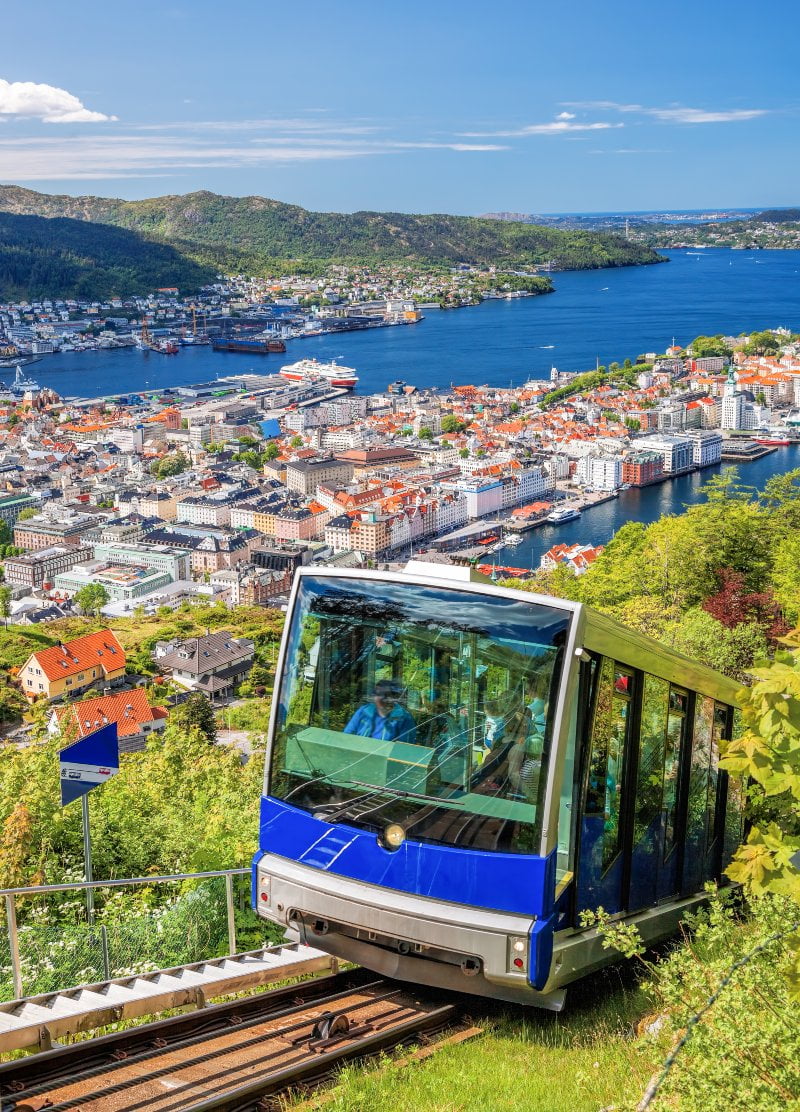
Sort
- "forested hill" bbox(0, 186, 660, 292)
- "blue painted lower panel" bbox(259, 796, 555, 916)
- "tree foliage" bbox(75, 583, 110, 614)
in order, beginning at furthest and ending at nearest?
"forested hill" bbox(0, 186, 660, 292)
"tree foliage" bbox(75, 583, 110, 614)
"blue painted lower panel" bbox(259, 796, 555, 916)

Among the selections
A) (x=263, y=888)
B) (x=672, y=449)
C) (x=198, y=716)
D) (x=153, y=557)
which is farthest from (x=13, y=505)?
(x=263, y=888)

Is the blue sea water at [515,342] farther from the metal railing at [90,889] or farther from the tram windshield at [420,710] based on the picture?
the tram windshield at [420,710]

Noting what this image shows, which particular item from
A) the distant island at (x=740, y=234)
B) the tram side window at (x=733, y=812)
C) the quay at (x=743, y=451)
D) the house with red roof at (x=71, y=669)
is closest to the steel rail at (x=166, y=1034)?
the tram side window at (x=733, y=812)

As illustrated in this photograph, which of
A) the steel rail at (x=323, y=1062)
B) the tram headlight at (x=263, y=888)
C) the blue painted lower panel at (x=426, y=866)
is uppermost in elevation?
the blue painted lower panel at (x=426, y=866)

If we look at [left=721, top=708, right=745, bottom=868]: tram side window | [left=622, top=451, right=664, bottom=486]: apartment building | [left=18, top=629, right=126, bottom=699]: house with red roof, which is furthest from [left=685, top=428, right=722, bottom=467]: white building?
[left=721, top=708, right=745, bottom=868]: tram side window

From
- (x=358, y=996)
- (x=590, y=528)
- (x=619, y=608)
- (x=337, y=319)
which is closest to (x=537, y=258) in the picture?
(x=337, y=319)

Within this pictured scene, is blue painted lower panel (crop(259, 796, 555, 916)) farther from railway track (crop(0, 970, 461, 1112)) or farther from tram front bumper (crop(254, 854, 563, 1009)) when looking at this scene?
railway track (crop(0, 970, 461, 1112))

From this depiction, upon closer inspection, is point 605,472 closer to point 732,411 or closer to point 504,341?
point 732,411
